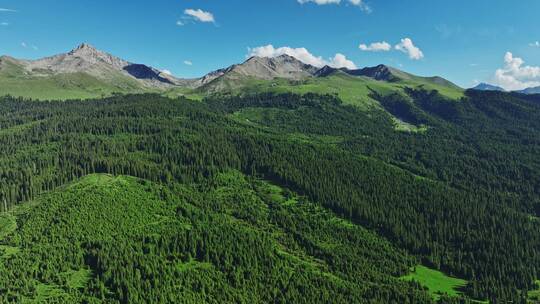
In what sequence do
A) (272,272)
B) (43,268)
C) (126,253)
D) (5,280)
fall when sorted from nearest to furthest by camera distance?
(5,280)
(43,268)
(126,253)
(272,272)

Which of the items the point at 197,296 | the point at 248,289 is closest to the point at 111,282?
the point at 197,296

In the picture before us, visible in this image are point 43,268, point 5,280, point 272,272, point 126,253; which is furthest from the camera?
point 272,272

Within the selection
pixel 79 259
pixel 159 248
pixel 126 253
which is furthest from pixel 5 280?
pixel 159 248

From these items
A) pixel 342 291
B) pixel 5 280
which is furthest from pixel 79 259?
pixel 342 291

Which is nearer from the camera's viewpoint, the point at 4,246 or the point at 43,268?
the point at 43,268

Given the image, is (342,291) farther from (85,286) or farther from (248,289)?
(85,286)

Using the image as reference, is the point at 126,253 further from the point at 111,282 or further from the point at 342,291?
the point at 342,291

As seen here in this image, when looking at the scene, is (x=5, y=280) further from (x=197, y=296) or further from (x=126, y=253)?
(x=197, y=296)

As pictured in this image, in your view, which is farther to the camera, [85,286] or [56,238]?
[56,238]
